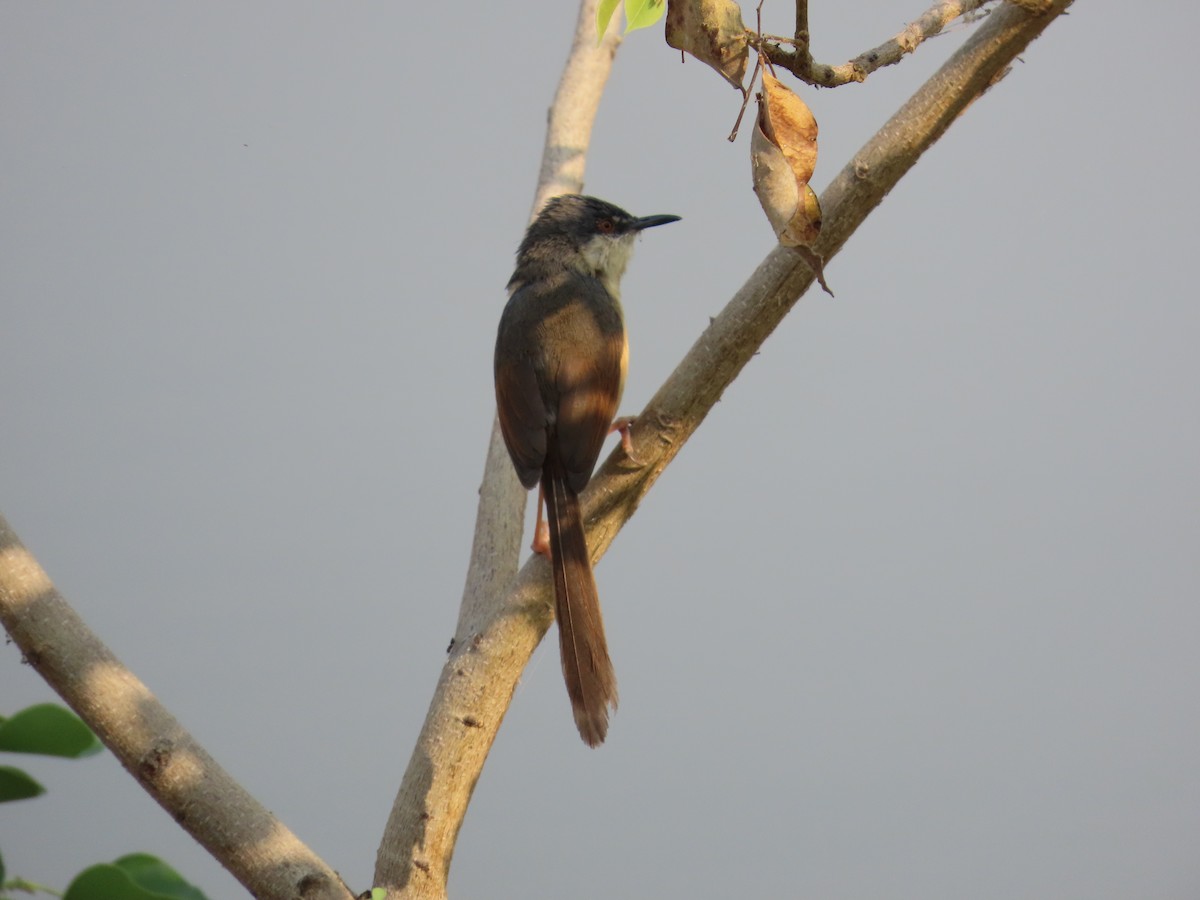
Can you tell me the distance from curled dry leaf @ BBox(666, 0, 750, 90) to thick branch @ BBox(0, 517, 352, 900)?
111cm

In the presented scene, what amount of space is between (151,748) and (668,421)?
35.8 inches

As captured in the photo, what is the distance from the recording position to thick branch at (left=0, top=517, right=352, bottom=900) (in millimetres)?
1439

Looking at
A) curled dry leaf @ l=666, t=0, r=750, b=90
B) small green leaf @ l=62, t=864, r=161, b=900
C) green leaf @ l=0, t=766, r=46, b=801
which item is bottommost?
small green leaf @ l=62, t=864, r=161, b=900

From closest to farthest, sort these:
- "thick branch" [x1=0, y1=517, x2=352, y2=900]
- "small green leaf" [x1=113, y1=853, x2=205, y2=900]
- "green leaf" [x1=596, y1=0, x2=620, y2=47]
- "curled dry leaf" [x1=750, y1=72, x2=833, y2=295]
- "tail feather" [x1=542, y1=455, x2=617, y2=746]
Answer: "small green leaf" [x1=113, y1=853, x2=205, y2=900] < "curled dry leaf" [x1=750, y1=72, x2=833, y2=295] < "green leaf" [x1=596, y1=0, x2=620, y2=47] < "thick branch" [x1=0, y1=517, x2=352, y2=900] < "tail feather" [x1=542, y1=455, x2=617, y2=746]

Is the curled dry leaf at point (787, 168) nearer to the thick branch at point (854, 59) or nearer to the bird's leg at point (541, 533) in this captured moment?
the thick branch at point (854, 59)

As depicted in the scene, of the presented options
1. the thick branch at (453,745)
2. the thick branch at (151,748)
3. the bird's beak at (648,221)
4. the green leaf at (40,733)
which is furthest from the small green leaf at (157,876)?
the bird's beak at (648,221)

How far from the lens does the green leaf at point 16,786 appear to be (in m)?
0.63

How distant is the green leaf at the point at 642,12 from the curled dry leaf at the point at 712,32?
14 cm

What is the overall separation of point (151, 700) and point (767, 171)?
1095mm

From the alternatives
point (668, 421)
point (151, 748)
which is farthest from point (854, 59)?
point (151, 748)

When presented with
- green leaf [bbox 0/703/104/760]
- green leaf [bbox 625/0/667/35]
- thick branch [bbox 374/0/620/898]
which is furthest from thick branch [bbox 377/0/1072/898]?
green leaf [bbox 0/703/104/760]

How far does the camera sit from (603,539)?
1.95m

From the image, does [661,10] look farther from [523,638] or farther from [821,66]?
[523,638]

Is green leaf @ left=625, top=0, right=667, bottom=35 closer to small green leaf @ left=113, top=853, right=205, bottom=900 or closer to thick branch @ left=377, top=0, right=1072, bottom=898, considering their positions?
thick branch @ left=377, top=0, right=1072, bottom=898
